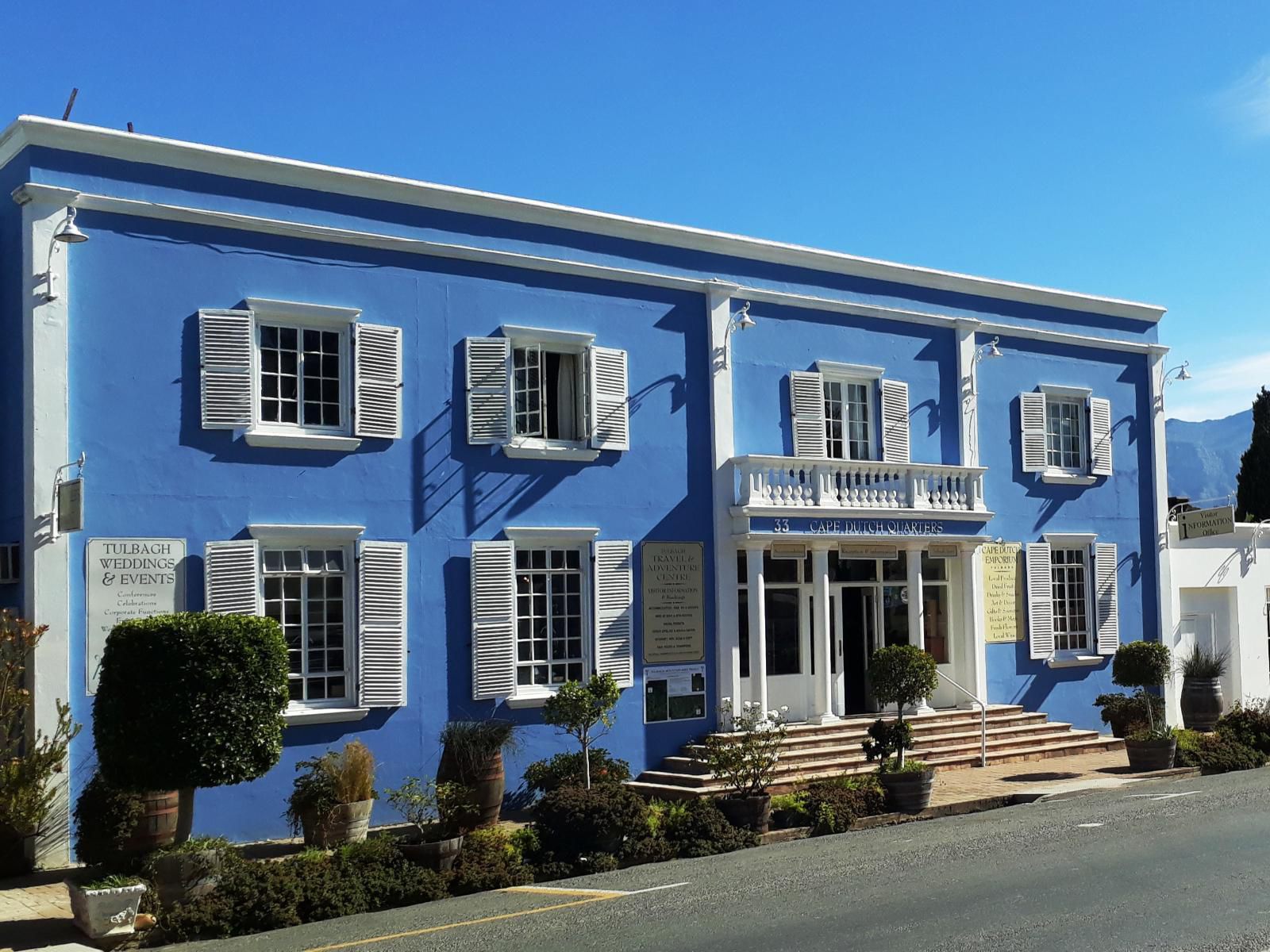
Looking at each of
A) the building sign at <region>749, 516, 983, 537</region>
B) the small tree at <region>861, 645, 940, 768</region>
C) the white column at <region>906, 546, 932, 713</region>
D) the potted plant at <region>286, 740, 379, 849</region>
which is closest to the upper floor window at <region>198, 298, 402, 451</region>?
the potted plant at <region>286, 740, 379, 849</region>

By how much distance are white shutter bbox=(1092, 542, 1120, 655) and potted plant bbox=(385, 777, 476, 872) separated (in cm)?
1268

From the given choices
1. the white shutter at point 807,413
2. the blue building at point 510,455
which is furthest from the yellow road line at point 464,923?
the white shutter at point 807,413

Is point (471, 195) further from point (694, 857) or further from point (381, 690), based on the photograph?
point (694, 857)

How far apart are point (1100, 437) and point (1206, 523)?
8.47 ft

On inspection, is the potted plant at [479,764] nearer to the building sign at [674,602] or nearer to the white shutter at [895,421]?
the building sign at [674,602]

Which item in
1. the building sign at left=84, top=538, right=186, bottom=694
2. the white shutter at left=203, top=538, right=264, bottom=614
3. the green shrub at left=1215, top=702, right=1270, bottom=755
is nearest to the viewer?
the building sign at left=84, top=538, right=186, bottom=694

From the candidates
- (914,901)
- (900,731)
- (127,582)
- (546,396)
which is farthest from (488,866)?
(546,396)

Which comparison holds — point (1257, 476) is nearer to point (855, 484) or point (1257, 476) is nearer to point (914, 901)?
point (855, 484)

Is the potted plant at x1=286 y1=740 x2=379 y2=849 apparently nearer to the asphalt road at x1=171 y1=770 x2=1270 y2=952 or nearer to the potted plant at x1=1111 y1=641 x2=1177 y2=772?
the asphalt road at x1=171 y1=770 x2=1270 y2=952

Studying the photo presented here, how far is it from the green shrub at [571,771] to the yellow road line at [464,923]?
4.39 m

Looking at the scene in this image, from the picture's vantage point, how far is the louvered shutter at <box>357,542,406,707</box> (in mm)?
15148

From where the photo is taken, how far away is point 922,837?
13.3 m

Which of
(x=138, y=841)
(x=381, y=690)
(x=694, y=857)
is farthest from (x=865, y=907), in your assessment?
(x=381, y=690)

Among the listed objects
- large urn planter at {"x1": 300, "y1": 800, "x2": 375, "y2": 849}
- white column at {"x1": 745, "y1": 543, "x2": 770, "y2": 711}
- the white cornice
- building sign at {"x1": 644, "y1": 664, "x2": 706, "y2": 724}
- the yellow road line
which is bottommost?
the yellow road line
